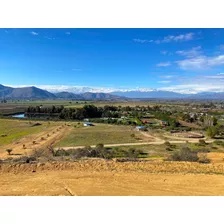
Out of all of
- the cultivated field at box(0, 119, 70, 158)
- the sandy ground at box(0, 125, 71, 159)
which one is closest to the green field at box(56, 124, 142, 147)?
the sandy ground at box(0, 125, 71, 159)

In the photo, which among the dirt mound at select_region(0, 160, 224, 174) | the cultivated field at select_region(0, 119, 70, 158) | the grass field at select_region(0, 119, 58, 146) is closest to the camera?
the dirt mound at select_region(0, 160, 224, 174)

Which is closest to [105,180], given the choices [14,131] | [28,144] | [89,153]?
[89,153]

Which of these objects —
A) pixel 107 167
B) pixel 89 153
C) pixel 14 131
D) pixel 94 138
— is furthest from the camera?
pixel 14 131

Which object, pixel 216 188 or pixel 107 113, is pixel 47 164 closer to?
pixel 216 188

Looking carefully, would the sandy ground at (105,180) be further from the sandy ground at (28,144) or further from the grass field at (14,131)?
the grass field at (14,131)

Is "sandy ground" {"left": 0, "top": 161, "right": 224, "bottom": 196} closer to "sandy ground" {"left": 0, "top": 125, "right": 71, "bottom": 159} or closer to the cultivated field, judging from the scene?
"sandy ground" {"left": 0, "top": 125, "right": 71, "bottom": 159}

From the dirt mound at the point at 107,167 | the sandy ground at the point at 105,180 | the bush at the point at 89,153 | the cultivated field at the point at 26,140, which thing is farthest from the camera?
the cultivated field at the point at 26,140

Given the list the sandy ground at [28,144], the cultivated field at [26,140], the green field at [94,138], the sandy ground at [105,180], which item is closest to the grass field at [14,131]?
the cultivated field at [26,140]

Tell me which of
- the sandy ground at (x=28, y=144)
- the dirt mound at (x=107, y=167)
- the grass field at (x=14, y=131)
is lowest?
the grass field at (x=14, y=131)

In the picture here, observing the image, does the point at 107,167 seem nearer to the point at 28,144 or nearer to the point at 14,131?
the point at 28,144
